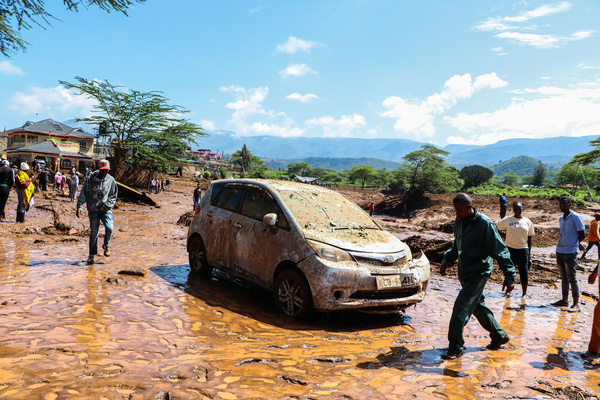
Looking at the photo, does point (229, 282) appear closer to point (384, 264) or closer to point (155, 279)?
→ point (155, 279)

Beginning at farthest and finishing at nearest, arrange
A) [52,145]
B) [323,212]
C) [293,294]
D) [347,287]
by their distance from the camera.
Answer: [52,145]
[323,212]
[293,294]
[347,287]

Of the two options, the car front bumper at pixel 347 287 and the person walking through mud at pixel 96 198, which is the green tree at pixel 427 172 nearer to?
the person walking through mud at pixel 96 198

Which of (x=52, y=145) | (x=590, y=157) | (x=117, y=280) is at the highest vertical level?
(x=52, y=145)

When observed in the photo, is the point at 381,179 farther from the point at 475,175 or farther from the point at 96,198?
the point at 96,198

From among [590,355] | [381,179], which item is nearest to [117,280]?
[590,355]

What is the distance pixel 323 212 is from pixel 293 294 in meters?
1.33

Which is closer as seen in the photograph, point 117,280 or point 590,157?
point 117,280

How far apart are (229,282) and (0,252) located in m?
4.55

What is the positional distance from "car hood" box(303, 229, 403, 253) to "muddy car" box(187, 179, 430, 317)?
13 millimetres

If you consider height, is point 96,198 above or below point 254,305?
above

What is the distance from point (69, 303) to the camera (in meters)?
4.58

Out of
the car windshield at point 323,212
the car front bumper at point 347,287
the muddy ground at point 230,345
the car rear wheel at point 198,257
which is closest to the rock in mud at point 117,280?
the muddy ground at point 230,345

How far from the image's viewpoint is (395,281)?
4.63 m

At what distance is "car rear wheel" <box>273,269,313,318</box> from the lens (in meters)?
4.54
